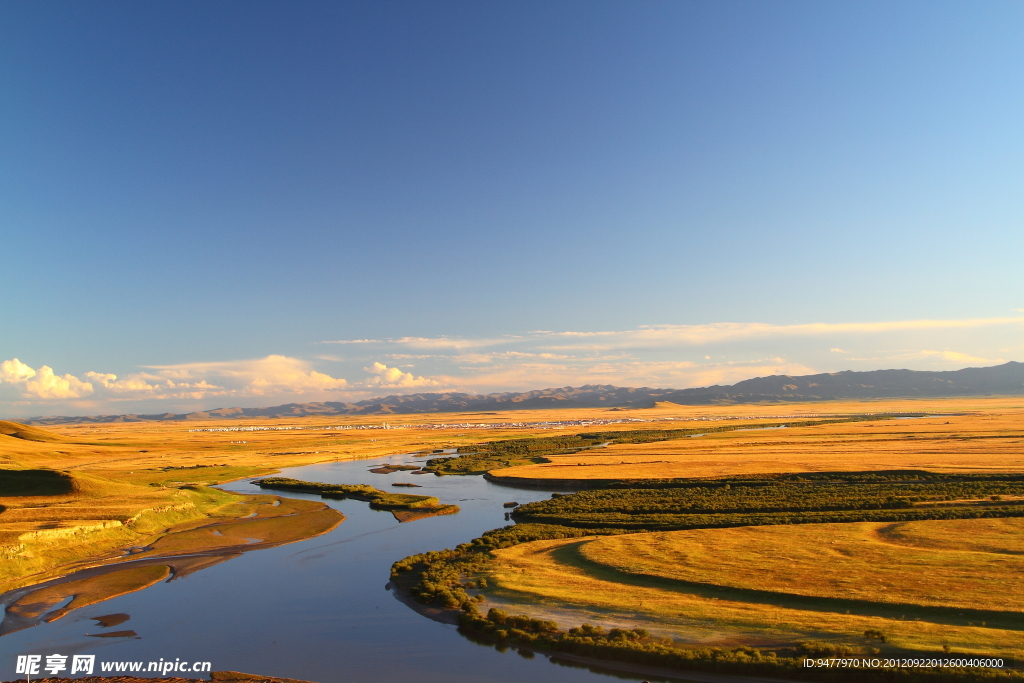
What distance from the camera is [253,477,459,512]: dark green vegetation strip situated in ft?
186

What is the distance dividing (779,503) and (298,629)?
3924 centimetres

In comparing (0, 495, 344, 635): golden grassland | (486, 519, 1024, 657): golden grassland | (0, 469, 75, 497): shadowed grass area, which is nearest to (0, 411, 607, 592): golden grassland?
(0, 469, 75, 497): shadowed grass area

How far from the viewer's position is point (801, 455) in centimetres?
8462

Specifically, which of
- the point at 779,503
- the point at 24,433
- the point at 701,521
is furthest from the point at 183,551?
the point at 24,433

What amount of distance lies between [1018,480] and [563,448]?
231ft

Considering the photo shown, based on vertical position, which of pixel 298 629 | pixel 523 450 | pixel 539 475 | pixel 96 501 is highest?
pixel 96 501

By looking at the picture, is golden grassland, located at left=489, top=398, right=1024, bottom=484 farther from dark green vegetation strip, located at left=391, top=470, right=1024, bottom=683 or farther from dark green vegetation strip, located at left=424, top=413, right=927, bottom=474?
dark green vegetation strip, located at left=391, top=470, right=1024, bottom=683

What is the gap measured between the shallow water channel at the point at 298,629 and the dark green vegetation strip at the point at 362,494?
14370 millimetres

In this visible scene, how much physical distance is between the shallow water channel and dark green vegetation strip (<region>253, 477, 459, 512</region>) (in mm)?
14370

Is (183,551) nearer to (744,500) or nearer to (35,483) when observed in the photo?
(35,483)

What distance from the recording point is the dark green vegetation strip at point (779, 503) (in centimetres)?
4334

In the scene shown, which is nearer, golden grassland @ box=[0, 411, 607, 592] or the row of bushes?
golden grassland @ box=[0, 411, 607, 592]

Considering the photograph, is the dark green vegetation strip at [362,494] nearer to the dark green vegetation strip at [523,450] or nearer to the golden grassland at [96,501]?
the golden grassland at [96,501]

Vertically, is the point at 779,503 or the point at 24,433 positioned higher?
the point at 24,433
